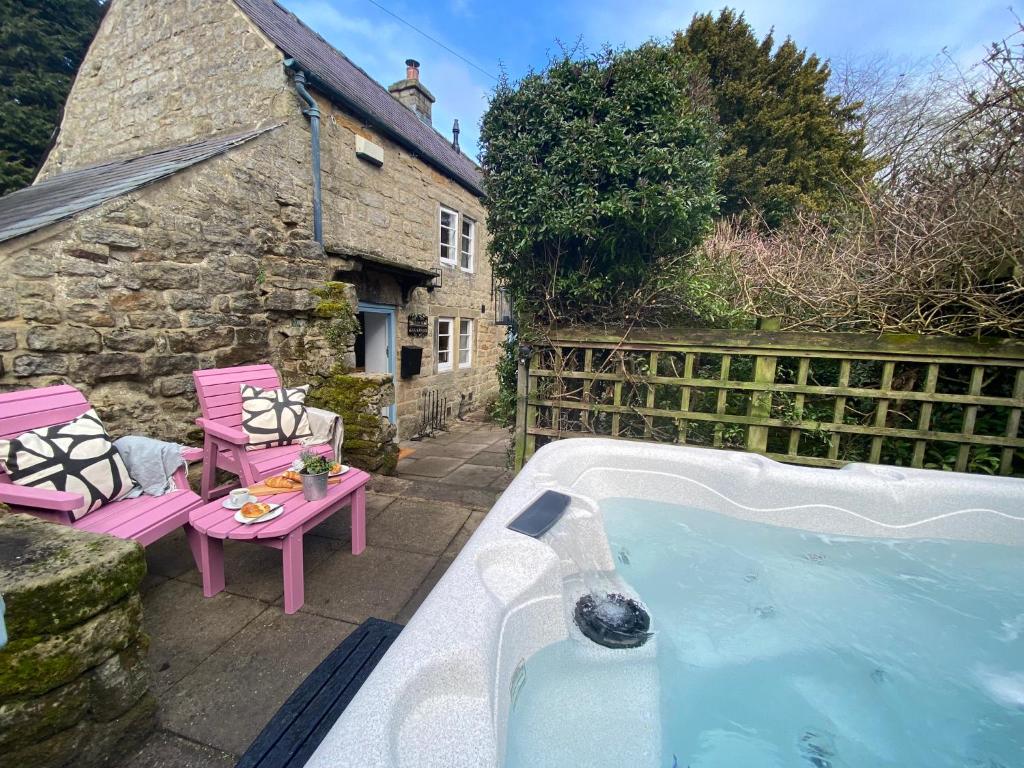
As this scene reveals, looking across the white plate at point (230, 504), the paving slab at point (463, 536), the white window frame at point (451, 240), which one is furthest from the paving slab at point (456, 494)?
the white window frame at point (451, 240)

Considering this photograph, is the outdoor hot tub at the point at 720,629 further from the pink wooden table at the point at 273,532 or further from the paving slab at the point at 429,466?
the paving slab at the point at 429,466

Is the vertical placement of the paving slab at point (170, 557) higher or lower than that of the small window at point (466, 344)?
lower

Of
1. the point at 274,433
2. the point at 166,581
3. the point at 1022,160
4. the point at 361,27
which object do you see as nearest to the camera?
the point at 166,581

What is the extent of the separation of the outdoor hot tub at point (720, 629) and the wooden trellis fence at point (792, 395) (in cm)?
48

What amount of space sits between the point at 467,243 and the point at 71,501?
6695 millimetres

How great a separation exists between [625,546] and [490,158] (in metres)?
2.77

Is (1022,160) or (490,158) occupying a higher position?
(490,158)

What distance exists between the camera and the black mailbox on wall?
19.0ft

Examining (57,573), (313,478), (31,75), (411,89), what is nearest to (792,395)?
(313,478)

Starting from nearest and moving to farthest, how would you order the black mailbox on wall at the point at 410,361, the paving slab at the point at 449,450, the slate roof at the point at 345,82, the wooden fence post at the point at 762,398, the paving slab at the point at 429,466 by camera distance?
the wooden fence post at the point at 762,398 < the paving slab at the point at 429,466 < the slate roof at the point at 345,82 < the paving slab at the point at 449,450 < the black mailbox on wall at the point at 410,361

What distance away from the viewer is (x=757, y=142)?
8.91 m

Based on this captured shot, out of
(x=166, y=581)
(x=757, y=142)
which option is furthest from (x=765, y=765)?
(x=757, y=142)

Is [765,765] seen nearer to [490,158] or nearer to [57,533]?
[57,533]

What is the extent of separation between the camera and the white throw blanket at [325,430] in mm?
2969
